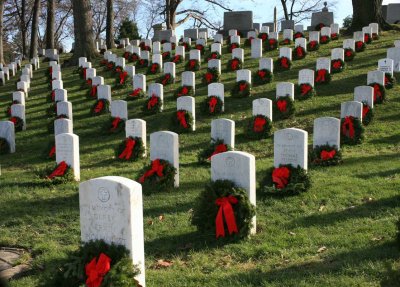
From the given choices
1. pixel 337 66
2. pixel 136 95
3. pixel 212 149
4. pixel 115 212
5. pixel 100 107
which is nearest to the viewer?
pixel 115 212

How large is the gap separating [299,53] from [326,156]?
430 inches

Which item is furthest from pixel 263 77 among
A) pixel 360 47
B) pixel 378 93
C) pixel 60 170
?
pixel 60 170

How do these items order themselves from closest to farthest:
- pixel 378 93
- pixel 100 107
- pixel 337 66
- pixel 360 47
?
pixel 378 93 → pixel 100 107 → pixel 337 66 → pixel 360 47

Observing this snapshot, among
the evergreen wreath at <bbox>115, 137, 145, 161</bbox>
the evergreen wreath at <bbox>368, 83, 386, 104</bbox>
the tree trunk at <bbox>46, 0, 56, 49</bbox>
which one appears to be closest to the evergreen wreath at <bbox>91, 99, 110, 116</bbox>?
the evergreen wreath at <bbox>115, 137, 145, 161</bbox>

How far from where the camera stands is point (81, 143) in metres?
12.8

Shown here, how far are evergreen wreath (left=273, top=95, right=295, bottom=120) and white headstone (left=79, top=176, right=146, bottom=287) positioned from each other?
8384mm

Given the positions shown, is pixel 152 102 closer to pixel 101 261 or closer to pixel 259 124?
pixel 259 124

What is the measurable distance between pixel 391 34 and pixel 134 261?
21497mm

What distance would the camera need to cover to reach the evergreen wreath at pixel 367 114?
455 inches

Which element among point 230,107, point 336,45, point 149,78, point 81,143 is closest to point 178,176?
point 81,143

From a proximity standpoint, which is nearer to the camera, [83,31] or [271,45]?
[271,45]

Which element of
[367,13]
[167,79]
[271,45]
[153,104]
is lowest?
[153,104]

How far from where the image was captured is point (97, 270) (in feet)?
14.6

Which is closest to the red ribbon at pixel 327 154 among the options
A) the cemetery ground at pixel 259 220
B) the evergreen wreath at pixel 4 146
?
the cemetery ground at pixel 259 220
